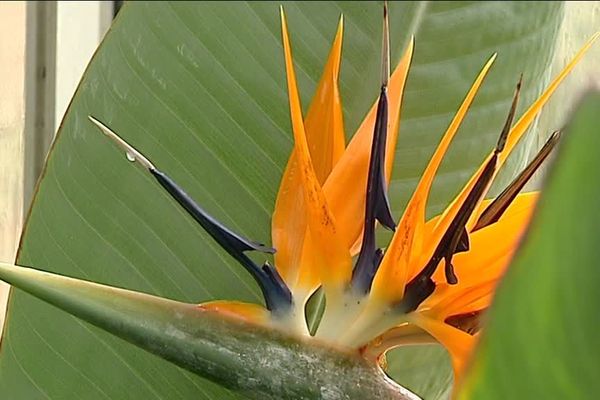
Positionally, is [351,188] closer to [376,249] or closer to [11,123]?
[376,249]

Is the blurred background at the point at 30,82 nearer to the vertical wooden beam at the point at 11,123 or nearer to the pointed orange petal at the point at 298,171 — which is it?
the vertical wooden beam at the point at 11,123

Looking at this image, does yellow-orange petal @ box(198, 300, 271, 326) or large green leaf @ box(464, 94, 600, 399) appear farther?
yellow-orange petal @ box(198, 300, 271, 326)

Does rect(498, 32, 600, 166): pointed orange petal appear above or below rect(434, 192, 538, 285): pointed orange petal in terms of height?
above

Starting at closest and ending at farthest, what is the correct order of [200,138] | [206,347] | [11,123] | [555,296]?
1. [555,296]
2. [206,347]
3. [200,138]
4. [11,123]

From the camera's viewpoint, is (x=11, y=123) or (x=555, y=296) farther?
(x=11, y=123)

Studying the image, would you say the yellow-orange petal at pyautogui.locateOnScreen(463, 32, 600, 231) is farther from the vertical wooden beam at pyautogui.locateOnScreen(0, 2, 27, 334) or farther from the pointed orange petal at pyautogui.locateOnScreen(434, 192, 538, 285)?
the vertical wooden beam at pyautogui.locateOnScreen(0, 2, 27, 334)

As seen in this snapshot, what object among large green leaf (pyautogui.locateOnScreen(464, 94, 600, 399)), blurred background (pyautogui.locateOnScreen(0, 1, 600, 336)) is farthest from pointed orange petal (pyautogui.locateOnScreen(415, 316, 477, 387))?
blurred background (pyautogui.locateOnScreen(0, 1, 600, 336))

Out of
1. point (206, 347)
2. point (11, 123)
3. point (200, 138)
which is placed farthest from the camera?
point (11, 123)

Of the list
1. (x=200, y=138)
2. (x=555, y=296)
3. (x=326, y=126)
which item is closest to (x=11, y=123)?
(x=200, y=138)
